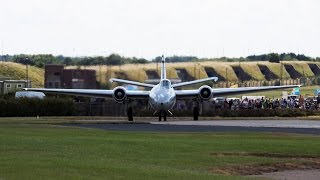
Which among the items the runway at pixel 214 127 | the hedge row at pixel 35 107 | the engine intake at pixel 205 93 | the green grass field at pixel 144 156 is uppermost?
the engine intake at pixel 205 93

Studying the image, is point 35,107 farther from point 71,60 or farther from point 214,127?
point 71,60

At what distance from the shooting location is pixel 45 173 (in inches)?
845

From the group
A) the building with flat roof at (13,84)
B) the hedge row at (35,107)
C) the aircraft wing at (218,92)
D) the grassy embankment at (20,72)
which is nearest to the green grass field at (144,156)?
the aircraft wing at (218,92)

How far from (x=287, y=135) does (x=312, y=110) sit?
3974 centimetres

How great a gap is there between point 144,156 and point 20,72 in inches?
4075

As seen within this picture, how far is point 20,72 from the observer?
12875 cm

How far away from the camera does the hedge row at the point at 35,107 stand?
3081 inches

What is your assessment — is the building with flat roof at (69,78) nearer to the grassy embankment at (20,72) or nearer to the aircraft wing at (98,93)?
the grassy embankment at (20,72)

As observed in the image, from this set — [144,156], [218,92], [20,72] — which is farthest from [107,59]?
[144,156]

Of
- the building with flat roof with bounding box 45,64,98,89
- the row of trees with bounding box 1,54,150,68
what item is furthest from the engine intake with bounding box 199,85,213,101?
the row of trees with bounding box 1,54,150,68

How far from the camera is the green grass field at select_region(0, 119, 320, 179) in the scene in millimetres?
22141

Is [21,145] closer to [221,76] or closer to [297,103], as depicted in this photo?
[297,103]

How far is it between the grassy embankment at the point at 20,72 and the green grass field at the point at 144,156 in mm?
91473

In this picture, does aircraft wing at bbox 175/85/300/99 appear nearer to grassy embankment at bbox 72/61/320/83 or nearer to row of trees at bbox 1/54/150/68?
grassy embankment at bbox 72/61/320/83
